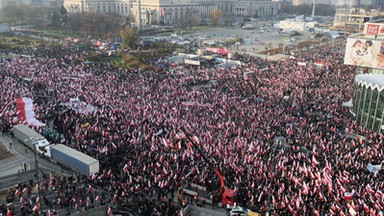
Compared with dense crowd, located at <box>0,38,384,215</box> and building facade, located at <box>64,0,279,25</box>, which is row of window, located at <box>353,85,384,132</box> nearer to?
dense crowd, located at <box>0,38,384,215</box>

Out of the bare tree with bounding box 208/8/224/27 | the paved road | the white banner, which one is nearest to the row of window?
the paved road

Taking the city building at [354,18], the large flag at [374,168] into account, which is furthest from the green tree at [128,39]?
the city building at [354,18]

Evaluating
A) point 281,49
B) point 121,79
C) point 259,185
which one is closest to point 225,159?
point 259,185

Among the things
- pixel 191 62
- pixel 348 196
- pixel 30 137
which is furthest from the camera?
pixel 191 62

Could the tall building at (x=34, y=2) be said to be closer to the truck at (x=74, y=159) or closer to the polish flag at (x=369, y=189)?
the truck at (x=74, y=159)

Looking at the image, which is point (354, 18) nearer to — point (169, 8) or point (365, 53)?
point (169, 8)

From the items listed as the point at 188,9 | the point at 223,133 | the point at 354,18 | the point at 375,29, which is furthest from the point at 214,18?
the point at 223,133

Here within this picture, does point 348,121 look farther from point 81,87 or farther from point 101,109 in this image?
point 81,87
